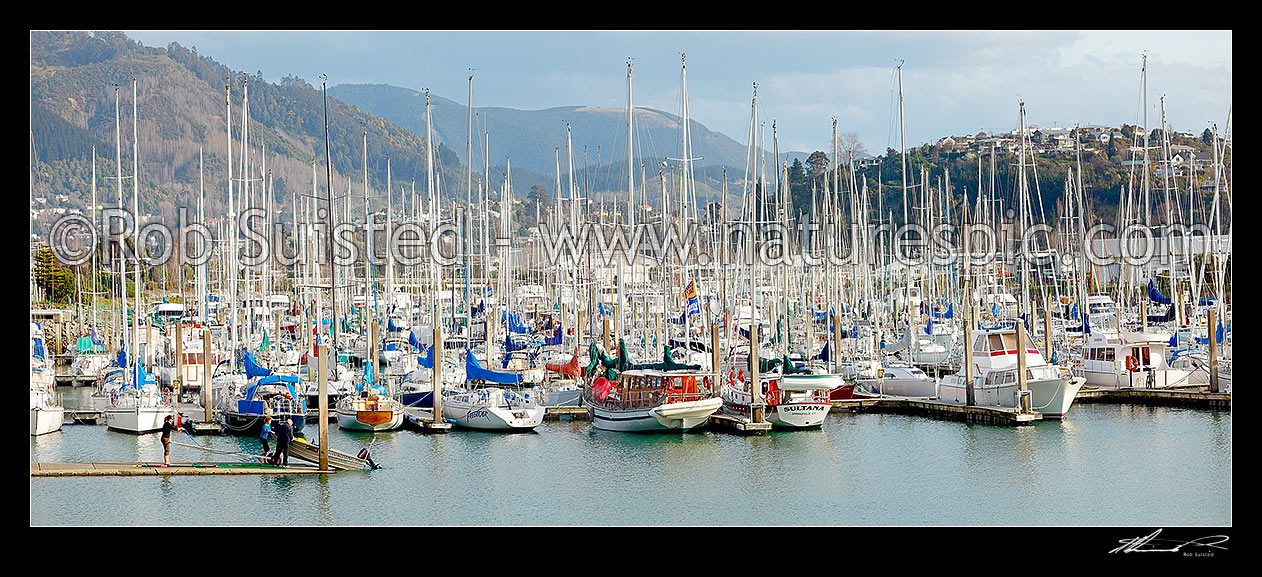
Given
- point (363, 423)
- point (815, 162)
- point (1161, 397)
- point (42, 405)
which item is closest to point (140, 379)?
point (42, 405)

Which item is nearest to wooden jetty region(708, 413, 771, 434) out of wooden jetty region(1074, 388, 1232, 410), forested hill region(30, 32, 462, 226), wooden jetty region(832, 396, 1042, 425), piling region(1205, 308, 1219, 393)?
wooden jetty region(832, 396, 1042, 425)

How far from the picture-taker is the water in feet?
79.0

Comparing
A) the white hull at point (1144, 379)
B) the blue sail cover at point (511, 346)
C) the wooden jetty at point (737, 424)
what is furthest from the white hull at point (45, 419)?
the white hull at point (1144, 379)

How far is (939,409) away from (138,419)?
23093mm

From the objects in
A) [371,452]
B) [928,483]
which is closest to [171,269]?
[371,452]

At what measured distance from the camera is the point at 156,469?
2605 centimetres

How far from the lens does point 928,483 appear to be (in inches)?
1082

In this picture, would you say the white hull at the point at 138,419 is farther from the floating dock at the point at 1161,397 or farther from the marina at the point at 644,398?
the floating dock at the point at 1161,397

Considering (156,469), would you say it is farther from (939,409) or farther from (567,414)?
(939,409)

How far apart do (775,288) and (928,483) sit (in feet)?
89.7

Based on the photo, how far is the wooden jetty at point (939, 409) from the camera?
Answer: 35.4 metres
